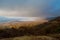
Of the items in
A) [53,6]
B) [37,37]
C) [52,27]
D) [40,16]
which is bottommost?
[37,37]

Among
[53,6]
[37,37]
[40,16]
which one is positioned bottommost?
[37,37]

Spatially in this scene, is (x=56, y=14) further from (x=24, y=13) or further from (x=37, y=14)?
(x=24, y=13)

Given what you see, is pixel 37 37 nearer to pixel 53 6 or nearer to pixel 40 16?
pixel 40 16

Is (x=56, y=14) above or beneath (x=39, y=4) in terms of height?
beneath

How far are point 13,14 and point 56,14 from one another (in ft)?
3.79

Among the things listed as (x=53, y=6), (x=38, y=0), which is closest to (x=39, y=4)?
(x=38, y=0)

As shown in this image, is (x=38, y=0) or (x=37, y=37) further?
(x=38, y=0)

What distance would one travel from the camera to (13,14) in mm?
3695

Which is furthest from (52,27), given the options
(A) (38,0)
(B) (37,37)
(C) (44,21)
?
(A) (38,0)

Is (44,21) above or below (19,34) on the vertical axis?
above

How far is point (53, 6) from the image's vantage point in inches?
153

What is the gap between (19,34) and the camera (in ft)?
11.5

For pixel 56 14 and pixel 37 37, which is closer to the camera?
pixel 37 37

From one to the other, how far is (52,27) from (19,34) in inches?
34.4
